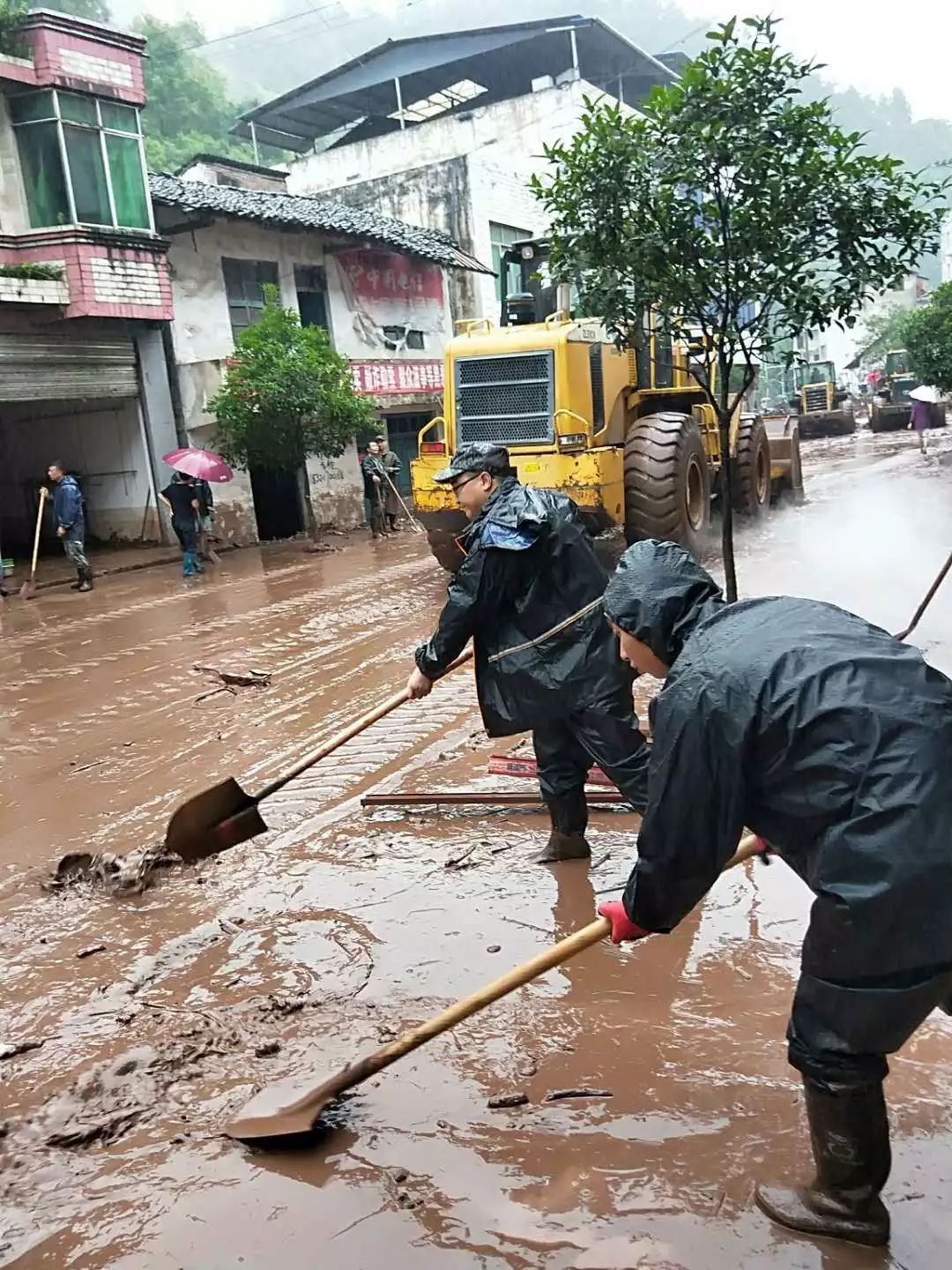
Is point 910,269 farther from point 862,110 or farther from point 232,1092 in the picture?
point 862,110

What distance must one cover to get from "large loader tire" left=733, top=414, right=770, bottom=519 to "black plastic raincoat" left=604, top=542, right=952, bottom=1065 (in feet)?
36.3

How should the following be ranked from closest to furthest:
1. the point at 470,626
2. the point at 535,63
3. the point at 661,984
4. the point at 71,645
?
the point at 661,984 → the point at 470,626 → the point at 71,645 → the point at 535,63

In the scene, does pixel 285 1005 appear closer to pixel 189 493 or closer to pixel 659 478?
pixel 659 478

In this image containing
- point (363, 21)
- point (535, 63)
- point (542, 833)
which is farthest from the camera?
point (363, 21)

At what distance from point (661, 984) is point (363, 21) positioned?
2950 inches

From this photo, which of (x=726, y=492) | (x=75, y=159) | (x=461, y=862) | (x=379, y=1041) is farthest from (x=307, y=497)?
(x=379, y=1041)

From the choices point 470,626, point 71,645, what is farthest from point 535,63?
point 470,626

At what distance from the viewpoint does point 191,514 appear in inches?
525

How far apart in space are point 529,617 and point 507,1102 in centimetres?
179

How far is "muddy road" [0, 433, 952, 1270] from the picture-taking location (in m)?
2.22

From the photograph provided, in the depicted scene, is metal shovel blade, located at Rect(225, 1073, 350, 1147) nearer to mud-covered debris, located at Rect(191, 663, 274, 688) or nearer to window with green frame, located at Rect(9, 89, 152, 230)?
mud-covered debris, located at Rect(191, 663, 274, 688)

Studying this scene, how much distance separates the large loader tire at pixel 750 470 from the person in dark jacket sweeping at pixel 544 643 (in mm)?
9143

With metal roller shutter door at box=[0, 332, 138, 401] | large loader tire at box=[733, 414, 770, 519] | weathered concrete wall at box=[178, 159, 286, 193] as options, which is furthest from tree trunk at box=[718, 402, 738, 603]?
weathered concrete wall at box=[178, 159, 286, 193]

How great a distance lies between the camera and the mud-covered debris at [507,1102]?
2615mm
